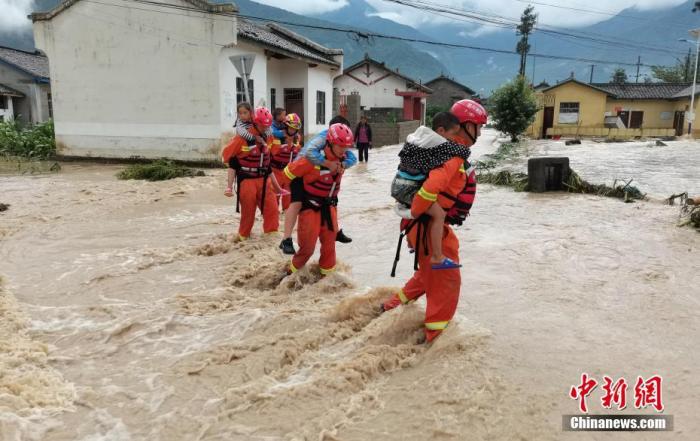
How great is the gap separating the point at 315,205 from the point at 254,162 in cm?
189

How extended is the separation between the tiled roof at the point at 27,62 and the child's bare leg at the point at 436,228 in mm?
33140

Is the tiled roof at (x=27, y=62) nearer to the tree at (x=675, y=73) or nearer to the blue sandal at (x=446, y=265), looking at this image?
the blue sandal at (x=446, y=265)

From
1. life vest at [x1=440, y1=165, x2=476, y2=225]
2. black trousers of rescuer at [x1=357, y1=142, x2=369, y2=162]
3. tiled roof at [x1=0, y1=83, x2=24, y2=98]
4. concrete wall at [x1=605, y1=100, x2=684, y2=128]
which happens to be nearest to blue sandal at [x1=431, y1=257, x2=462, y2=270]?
life vest at [x1=440, y1=165, x2=476, y2=225]

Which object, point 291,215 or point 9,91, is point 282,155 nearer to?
point 291,215

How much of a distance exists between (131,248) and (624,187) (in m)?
9.33

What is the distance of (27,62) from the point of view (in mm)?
32469

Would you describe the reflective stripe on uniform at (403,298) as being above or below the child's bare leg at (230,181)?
below

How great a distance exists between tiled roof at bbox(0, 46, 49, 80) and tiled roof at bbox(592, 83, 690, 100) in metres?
37.6

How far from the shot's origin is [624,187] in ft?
36.3

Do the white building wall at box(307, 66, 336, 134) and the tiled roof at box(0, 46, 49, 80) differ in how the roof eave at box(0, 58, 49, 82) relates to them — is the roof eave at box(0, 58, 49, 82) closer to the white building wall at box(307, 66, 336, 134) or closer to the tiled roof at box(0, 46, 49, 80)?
the tiled roof at box(0, 46, 49, 80)

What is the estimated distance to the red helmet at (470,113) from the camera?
380 centimetres

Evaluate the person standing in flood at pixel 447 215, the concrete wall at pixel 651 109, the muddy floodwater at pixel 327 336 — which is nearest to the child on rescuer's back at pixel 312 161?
the muddy floodwater at pixel 327 336

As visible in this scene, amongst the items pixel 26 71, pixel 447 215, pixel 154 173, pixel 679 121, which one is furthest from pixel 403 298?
pixel 679 121

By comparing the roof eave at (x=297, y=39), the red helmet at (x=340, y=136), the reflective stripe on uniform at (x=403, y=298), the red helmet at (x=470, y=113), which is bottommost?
the reflective stripe on uniform at (x=403, y=298)
